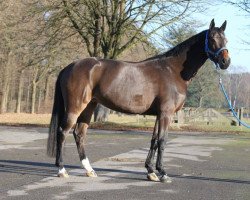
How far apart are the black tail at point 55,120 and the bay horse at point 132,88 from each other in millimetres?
18

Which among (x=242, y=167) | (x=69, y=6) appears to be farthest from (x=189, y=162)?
(x=69, y=6)

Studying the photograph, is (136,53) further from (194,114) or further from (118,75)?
(118,75)

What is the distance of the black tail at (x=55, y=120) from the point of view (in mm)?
8172

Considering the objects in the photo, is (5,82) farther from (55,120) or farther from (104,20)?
(55,120)

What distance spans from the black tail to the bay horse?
0.02m

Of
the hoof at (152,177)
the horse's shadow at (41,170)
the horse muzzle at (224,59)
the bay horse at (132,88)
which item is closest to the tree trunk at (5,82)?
the horse's shadow at (41,170)

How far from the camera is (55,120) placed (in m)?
8.20

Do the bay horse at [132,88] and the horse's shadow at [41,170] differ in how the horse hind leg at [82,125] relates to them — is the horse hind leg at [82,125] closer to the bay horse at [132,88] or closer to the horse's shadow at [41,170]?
the bay horse at [132,88]

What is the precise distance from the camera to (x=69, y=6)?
2523 cm

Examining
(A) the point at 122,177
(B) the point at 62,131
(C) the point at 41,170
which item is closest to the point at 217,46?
(A) the point at 122,177

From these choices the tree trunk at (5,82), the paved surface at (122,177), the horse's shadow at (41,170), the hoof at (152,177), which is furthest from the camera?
the tree trunk at (5,82)

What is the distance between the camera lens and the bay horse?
7.87 m

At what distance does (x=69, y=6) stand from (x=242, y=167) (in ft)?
58.0

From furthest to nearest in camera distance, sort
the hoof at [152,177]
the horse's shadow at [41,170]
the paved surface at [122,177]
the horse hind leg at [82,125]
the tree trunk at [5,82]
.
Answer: the tree trunk at [5,82], the horse hind leg at [82,125], the horse's shadow at [41,170], the hoof at [152,177], the paved surface at [122,177]
